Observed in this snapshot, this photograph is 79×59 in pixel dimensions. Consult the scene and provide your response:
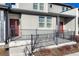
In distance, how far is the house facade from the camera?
4.32 m

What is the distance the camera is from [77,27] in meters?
4.39

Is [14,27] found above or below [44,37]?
above

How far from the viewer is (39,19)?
4656mm

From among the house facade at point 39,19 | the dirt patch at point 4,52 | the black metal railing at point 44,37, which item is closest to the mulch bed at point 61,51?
the black metal railing at point 44,37

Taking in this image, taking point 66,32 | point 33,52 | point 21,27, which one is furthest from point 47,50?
point 21,27

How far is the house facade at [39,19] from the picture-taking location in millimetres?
4320

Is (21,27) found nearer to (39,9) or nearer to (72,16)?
(39,9)

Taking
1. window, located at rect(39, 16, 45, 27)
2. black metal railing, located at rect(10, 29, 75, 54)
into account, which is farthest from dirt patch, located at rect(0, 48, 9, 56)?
window, located at rect(39, 16, 45, 27)

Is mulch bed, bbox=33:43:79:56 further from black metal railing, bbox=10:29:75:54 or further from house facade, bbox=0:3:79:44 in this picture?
house facade, bbox=0:3:79:44

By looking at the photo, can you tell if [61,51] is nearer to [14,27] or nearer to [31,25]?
[31,25]

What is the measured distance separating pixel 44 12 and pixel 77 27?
36.1 inches

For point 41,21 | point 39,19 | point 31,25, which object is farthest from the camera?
point 41,21

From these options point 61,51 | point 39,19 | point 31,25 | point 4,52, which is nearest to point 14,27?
point 31,25

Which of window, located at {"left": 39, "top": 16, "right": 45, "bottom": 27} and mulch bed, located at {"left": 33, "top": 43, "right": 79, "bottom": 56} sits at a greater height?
window, located at {"left": 39, "top": 16, "right": 45, "bottom": 27}
